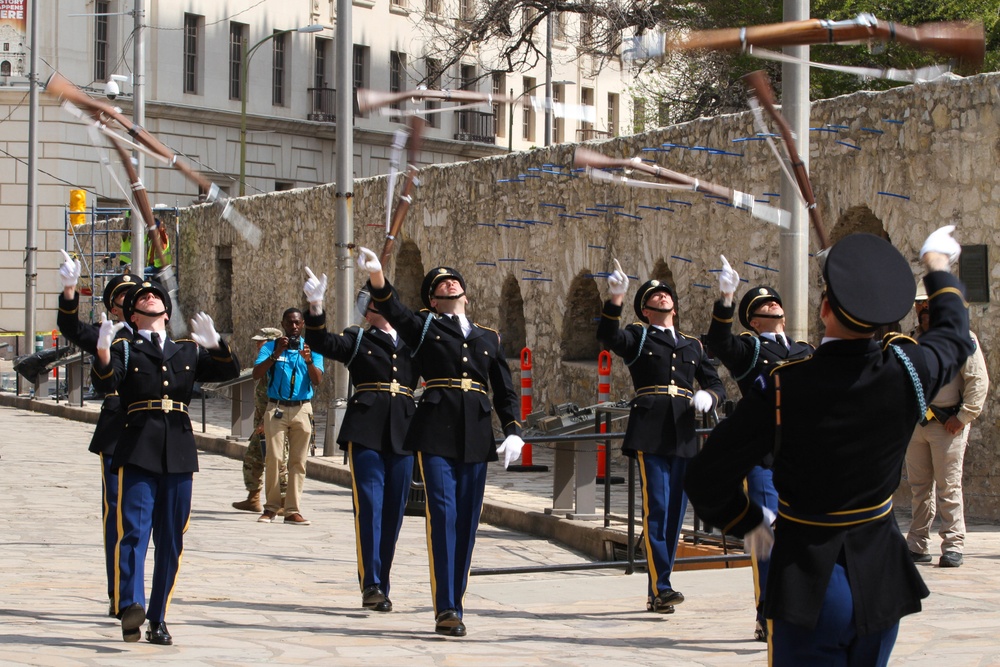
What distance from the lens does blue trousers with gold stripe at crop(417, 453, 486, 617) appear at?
24.3 feet

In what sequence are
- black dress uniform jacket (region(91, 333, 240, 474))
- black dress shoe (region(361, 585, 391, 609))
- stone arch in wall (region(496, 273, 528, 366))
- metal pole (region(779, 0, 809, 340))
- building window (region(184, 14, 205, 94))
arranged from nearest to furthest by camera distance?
black dress uniform jacket (region(91, 333, 240, 474)) → black dress shoe (region(361, 585, 391, 609)) → metal pole (region(779, 0, 809, 340)) → stone arch in wall (region(496, 273, 528, 366)) → building window (region(184, 14, 205, 94))

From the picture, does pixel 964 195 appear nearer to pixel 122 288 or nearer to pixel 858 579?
pixel 122 288

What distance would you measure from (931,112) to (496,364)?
5.18 m

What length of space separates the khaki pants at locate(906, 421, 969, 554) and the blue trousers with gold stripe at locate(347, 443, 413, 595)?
3.13m

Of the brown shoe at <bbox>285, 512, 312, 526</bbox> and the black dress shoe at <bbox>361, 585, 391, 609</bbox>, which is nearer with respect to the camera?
the black dress shoe at <bbox>361, 585, 391, 609</bbox>

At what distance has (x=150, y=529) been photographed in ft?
23.4

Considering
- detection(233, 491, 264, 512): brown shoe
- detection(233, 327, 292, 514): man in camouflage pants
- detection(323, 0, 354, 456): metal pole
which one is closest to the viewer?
detection(233, 327, 292, 514): man in camouflage pants

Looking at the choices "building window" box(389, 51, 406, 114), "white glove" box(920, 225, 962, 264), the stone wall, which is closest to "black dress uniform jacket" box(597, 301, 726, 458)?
the stone wall

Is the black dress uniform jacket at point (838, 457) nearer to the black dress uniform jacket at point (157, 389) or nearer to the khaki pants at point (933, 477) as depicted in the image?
the black dress uniform jacket at point (157, 389)

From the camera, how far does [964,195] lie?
439 inches

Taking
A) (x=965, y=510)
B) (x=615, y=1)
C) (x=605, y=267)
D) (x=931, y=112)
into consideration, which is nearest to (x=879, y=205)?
(x=931, y=112)

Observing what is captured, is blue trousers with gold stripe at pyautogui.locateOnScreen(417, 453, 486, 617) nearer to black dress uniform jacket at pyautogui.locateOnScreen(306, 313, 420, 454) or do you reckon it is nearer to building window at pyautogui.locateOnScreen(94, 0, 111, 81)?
black dress uniform jacket at pyautogui.locateOnScreen(306, 313, 420, 454)

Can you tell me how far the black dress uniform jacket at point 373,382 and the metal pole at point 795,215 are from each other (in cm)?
233

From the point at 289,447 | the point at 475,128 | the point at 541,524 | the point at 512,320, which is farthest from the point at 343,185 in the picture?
the point at 475,128
